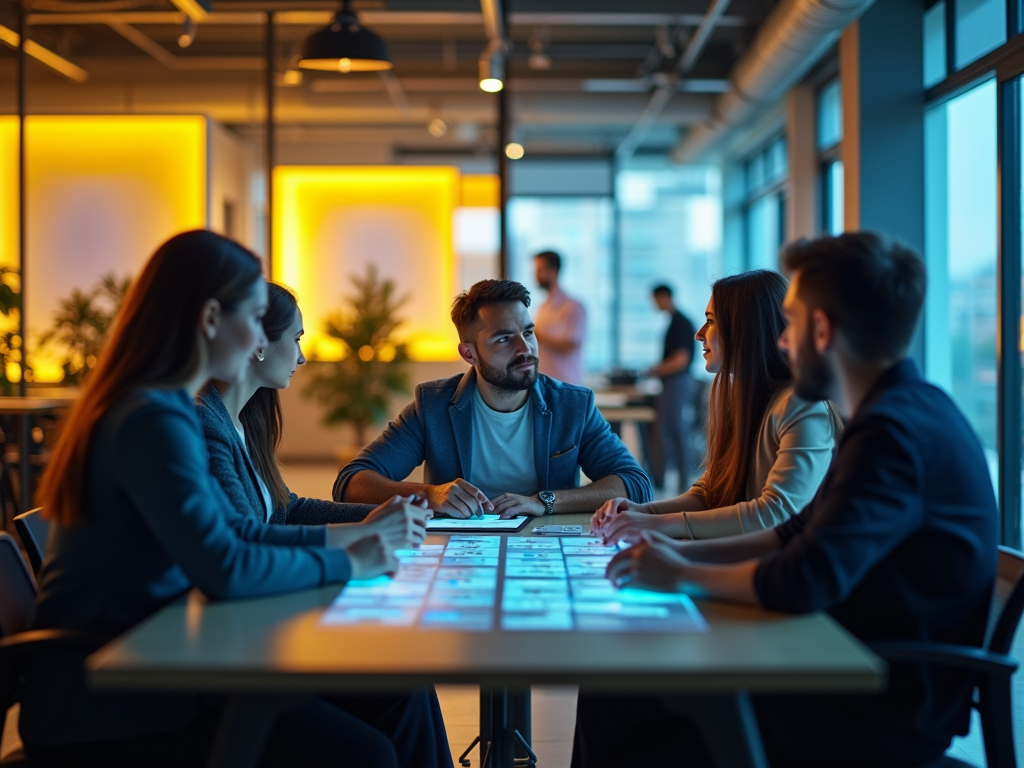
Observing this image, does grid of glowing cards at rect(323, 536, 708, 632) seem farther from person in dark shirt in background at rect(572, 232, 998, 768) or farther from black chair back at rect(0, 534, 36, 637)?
black chair back at rect(0, 534, 36, 637)

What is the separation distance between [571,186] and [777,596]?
13.9 metres

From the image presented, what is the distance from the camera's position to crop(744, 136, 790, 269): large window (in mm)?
11711

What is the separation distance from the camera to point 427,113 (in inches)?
480

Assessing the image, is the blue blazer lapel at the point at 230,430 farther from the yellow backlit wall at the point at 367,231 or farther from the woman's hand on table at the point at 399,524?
the yellow backlit wall at the point at 367,231

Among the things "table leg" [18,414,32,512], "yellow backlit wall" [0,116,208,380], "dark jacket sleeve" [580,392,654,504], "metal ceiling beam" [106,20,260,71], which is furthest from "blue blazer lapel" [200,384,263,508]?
"metal ceiling beam" [106,20,260,71]

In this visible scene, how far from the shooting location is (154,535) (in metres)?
1.72

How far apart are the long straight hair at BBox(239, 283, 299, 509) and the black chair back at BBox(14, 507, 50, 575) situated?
53cm

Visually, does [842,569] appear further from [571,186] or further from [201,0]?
[571,186]

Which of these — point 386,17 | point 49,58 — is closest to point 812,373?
point 386,17

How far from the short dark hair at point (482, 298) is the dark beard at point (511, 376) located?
15 cm

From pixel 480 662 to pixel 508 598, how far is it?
35cm

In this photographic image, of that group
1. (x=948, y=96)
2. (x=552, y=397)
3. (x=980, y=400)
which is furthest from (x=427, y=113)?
(x=552, y=397)

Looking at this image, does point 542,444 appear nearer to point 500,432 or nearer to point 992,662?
Answer: point 500,432

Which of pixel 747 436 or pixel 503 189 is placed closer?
pixel 747 436
